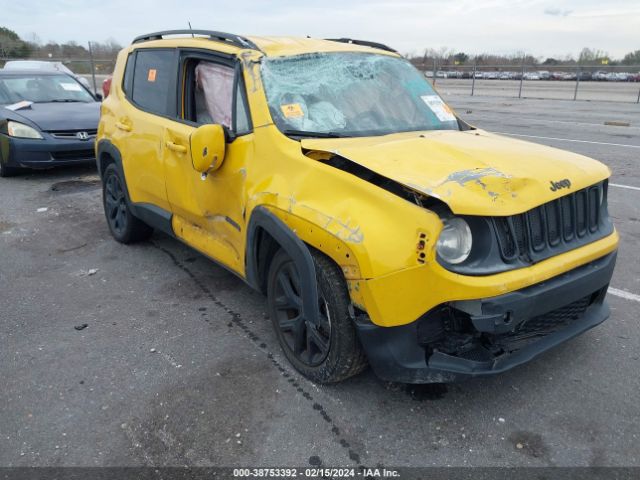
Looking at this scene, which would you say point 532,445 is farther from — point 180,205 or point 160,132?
point 160,132

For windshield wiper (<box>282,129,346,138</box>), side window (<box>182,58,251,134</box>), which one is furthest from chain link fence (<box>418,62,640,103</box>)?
windshield wiper (<box>282,129,346,138</box>)

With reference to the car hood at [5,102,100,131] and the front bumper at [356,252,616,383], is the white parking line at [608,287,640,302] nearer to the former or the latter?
the front bumper at [356,252,616,383]

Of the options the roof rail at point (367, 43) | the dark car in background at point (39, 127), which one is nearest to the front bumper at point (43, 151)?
the dark car in background at point (39, 127)

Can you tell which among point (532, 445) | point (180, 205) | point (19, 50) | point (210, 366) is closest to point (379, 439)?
point (532, 445)

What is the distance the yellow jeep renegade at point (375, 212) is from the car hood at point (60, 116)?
4749 mm

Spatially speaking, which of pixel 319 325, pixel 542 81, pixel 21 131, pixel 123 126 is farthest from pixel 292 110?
pixel 542 81

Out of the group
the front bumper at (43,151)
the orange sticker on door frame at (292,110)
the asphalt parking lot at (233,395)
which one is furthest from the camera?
the front bumper at (43,151)

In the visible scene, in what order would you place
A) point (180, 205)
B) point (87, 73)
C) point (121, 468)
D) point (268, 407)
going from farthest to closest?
point (87, 73), point (180, 205), point (268, 407), point (121, 468)

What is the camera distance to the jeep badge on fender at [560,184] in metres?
2.59

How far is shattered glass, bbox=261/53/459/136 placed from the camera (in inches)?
127

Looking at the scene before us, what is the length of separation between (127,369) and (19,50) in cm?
2960

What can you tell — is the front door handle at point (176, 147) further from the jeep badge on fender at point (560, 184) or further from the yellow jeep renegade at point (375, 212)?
the jeep badge on fender at point (560, 184)

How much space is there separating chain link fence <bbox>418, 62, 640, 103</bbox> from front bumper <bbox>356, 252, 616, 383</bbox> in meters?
23.0

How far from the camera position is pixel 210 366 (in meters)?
3.25
